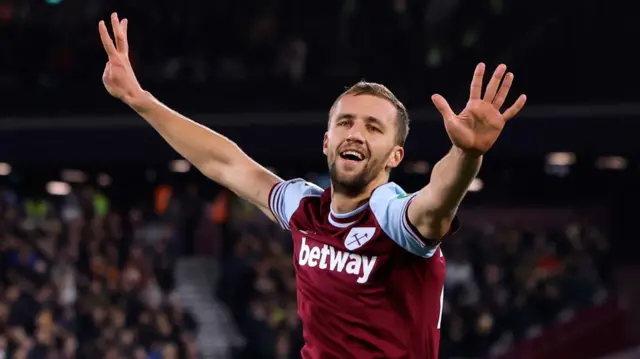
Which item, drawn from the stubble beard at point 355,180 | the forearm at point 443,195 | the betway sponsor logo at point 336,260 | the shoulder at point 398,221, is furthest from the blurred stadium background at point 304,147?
the forearm at point 443,195

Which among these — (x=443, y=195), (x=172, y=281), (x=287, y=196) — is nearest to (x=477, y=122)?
(x=443, y=195)

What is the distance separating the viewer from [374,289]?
147 inches

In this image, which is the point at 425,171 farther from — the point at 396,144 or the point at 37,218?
the point at 396,144

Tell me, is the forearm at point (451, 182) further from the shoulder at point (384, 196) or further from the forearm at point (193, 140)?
the forearm at point (193, 140)

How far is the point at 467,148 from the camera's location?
3375mm

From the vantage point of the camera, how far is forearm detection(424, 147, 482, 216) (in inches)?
134

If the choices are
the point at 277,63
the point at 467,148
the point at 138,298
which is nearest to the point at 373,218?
the point at 467,148

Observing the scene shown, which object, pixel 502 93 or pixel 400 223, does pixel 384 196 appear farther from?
pixel 502 93

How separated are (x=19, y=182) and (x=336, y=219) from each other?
45.2 ft

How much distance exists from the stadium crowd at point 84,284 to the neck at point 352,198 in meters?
9.22

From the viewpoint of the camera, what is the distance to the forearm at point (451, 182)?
3.40 m

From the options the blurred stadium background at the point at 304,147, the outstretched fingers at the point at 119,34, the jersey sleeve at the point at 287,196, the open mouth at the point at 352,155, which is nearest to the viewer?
the open mouth at the point at 352,155

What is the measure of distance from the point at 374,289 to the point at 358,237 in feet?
0.57

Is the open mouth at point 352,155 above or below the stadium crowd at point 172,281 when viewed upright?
above
